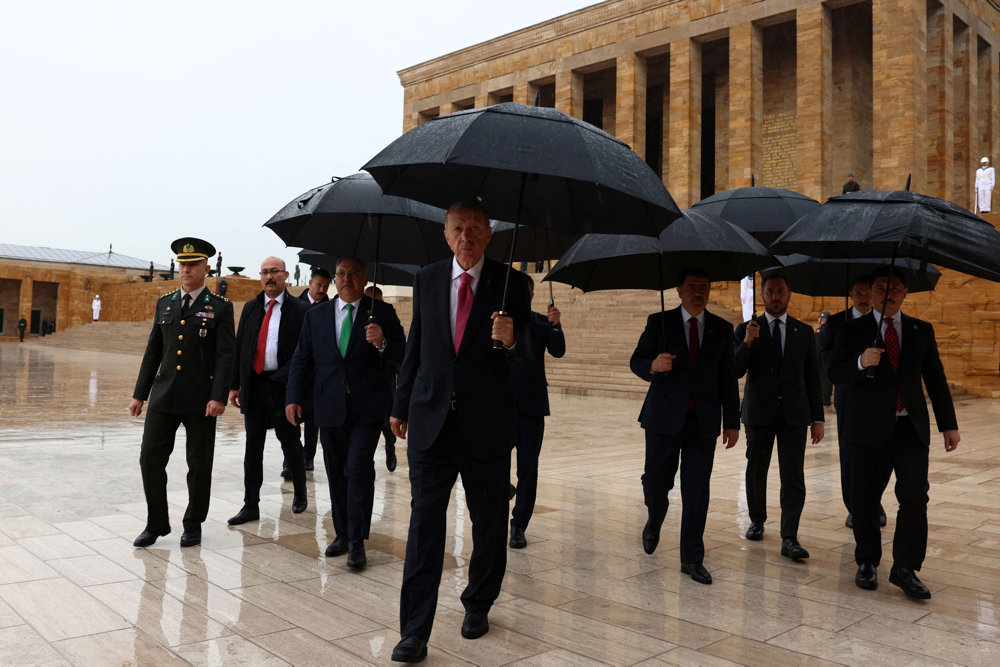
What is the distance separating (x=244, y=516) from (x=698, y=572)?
10.1ft

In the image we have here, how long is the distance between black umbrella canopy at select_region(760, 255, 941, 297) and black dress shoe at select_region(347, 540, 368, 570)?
3592 mm

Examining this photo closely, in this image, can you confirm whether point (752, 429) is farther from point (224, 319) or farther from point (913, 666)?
point (224, 319)

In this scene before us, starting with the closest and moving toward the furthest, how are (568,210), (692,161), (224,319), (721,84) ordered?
(568,210), (224,319), (692,161), (721,84)

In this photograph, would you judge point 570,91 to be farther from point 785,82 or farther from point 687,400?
point 687,400

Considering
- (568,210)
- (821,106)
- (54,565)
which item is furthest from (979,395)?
(54,565)

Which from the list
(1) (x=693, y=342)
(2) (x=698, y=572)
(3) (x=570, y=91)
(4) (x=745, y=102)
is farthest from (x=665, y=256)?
(3) (x=570, y=91)

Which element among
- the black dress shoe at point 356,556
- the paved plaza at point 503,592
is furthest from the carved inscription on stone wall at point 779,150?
the black dress shoe at point 356,556

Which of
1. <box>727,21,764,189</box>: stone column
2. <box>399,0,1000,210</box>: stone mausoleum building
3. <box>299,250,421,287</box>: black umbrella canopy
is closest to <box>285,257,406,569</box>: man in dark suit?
<box>299,250,421,287</box>: black umbrella canopy

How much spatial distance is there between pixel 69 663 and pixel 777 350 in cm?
440

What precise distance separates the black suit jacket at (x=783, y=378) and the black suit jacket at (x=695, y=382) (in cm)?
41

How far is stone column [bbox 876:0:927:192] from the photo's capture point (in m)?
23.0

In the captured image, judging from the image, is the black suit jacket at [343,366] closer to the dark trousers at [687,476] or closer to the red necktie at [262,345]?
the red necktie at [262,345]

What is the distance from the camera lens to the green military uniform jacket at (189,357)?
4.85m

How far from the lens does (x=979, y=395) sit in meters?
17.3
